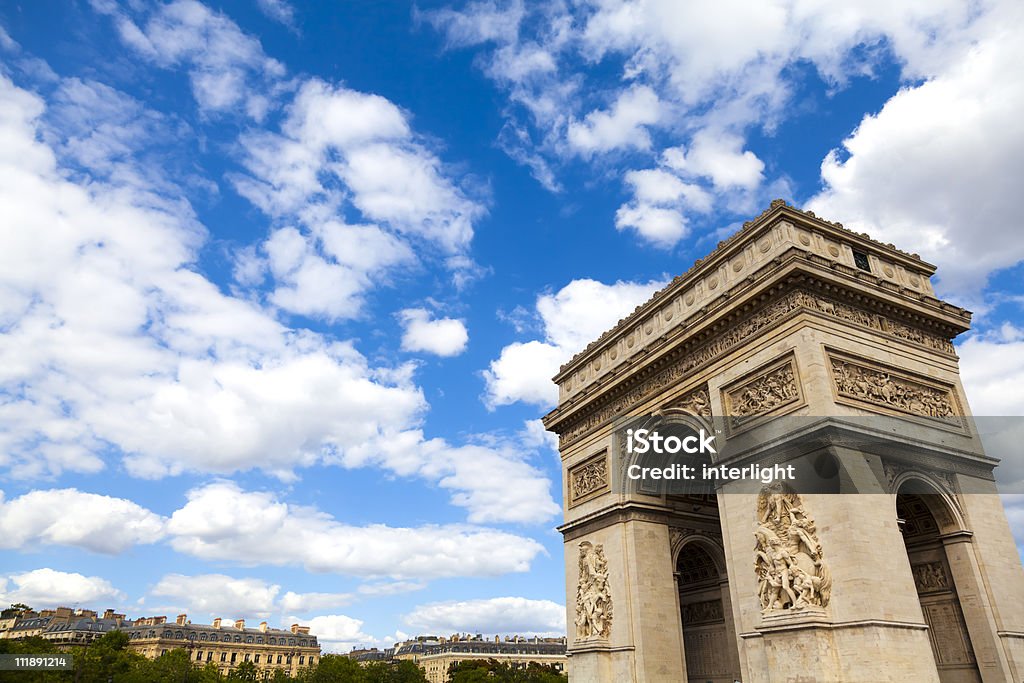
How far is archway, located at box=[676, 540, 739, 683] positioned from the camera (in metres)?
20.8

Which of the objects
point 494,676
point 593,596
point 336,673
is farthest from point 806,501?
point 494,676

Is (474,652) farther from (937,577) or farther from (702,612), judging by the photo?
(937,577)

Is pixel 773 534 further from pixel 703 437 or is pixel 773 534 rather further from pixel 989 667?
pixel 989 667

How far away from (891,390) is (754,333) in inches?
130

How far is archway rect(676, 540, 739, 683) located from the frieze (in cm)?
482

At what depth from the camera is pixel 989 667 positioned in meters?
14.3

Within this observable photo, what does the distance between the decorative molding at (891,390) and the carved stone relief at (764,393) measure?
36.8 inches

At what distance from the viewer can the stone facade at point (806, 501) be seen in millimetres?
13859

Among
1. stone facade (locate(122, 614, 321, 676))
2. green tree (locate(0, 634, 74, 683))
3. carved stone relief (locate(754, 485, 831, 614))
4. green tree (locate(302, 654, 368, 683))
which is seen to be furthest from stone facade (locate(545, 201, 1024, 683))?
stone facade (locate(122, 614, 321, 676))

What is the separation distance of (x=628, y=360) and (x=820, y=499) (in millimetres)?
8105

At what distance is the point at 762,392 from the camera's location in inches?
656

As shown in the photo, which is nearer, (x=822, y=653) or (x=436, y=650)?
(x=822, y=653)

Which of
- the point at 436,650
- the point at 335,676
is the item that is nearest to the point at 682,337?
the point at 335,676

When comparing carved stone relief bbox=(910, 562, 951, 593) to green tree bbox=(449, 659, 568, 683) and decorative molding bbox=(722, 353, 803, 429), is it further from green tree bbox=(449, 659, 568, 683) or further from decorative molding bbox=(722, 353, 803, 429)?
green tree bbox=(449, 659, 568, 683)
